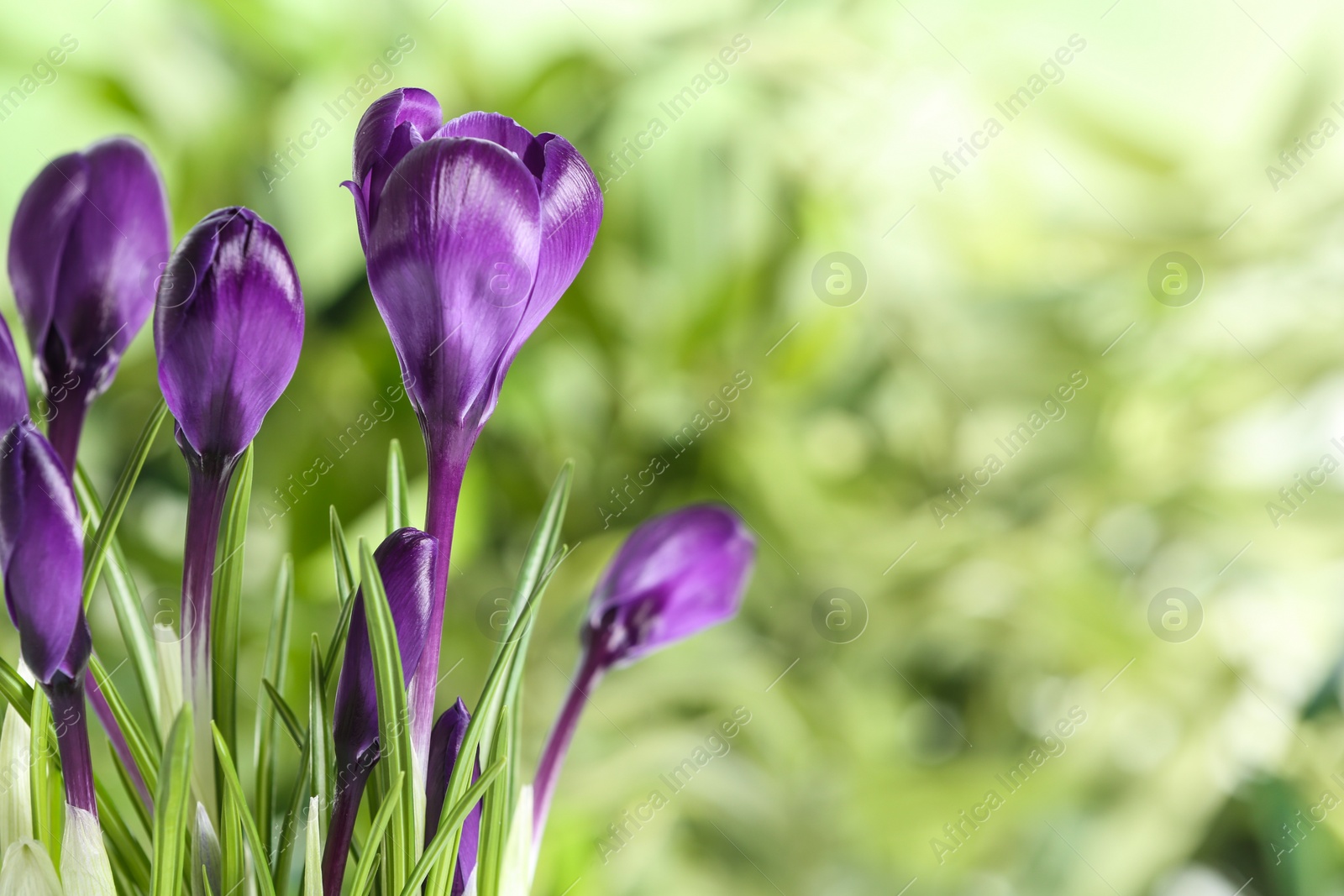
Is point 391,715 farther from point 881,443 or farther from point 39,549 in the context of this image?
Answer: point 881,443

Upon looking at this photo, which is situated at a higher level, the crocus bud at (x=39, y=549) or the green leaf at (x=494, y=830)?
the crocus bud at (x=39, y=549)

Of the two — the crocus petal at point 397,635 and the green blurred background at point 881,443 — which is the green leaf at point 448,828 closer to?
the crocus petal at point 397,635

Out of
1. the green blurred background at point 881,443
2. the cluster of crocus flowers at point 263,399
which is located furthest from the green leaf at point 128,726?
the green blurred background at point 881,443

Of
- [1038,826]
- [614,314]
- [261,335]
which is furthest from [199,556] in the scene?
[1038,826]

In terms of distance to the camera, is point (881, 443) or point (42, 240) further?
point (881, 443)

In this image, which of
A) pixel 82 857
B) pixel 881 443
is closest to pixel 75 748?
pixel 82 857

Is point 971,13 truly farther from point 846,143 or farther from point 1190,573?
point 1190,573

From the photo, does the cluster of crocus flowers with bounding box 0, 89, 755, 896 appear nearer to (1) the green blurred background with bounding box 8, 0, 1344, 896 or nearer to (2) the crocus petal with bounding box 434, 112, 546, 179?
(2) the crocus petal with bounding box 434, 112, 546, 179

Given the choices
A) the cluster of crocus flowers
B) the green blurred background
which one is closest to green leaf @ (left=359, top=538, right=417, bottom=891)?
the cluster of crocus flowers
